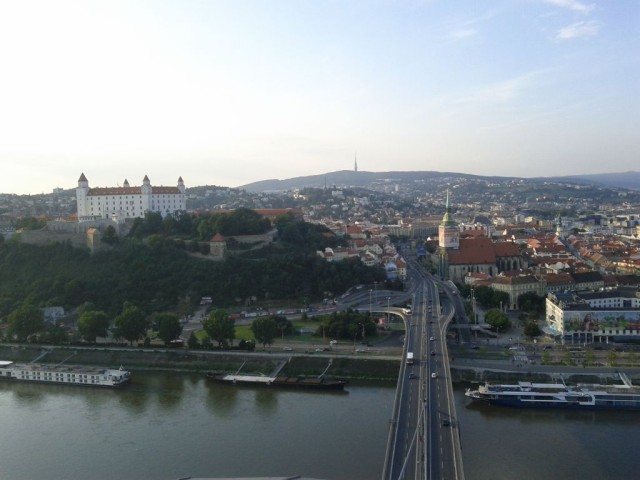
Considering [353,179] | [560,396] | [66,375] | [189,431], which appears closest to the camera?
[189,431]

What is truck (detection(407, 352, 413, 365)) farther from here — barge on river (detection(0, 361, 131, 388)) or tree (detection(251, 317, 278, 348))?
barge on river (detection(0, 361, 131, 388))

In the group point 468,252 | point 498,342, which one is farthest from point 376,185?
point 498,342

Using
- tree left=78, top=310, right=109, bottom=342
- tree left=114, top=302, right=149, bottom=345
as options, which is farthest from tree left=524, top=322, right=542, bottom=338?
tree left=78, top=310, right=109, bottom=342

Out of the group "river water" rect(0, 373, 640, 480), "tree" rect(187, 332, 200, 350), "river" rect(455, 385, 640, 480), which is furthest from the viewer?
"tree" rect(187, 332, 200, 350)

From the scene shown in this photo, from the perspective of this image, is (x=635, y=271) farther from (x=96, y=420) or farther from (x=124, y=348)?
(x=96, y=420)

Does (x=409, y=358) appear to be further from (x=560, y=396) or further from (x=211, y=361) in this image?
(x=211, y=361)

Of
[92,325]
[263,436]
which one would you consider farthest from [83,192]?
[263,436]

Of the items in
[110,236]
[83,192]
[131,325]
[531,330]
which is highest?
[83,192]
